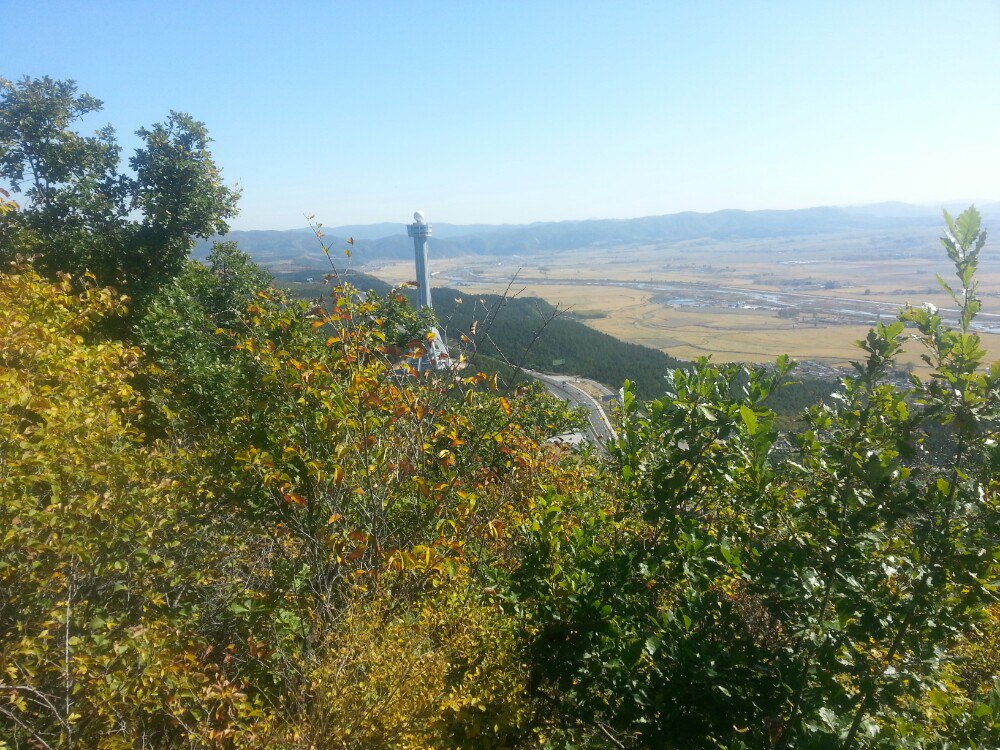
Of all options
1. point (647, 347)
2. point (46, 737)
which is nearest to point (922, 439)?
point (46, 737)

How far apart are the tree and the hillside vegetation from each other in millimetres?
6576

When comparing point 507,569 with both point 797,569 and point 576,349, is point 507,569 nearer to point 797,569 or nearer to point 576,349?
point 797,569

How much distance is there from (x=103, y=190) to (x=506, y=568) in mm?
13316

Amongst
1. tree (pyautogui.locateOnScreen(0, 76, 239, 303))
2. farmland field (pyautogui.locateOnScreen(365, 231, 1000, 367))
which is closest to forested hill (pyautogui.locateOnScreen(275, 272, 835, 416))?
farmland field (pyautogui.locateOnScreen(365, 231, 1000, 367))

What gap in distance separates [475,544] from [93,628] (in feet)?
9.83

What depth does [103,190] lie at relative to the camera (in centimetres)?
1242

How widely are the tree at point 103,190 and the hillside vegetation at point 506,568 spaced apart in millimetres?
6576

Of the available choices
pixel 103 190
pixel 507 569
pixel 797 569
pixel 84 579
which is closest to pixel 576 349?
pixel 103 190

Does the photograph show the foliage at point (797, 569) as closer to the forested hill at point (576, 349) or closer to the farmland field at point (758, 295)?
the farmland field at point (758, 295)

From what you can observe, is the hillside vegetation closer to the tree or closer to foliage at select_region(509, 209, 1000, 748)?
foliage at select_region(509, 209, 1000, 748)

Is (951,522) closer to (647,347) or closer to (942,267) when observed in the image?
(647,347)

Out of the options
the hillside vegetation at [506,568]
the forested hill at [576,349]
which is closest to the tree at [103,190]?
the hillside vegetation at [506,568]

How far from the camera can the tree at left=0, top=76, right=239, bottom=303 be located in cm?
1146

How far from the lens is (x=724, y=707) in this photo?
2877 millimetres
